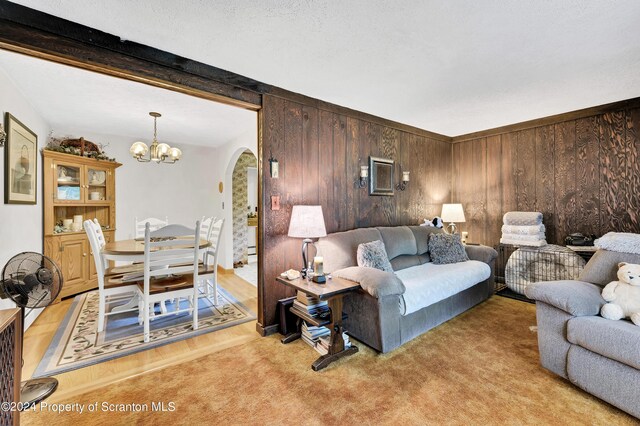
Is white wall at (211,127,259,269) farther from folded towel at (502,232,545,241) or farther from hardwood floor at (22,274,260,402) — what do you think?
folded towel at (502,232,545,241)

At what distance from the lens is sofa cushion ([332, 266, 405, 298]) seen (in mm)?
2180

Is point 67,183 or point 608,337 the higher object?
point 67,183

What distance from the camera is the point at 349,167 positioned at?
3377 millimetres

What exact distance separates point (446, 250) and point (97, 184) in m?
5.09

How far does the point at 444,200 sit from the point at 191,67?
4.07 metres

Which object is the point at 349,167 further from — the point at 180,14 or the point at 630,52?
the point at 630,52

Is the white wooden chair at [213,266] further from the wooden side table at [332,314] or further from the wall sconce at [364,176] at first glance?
the wall sconce at [364,176]

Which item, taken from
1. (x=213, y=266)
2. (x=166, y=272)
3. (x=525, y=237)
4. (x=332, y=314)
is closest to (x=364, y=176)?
(x=332, y=314)

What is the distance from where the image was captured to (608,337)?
163 centimetres

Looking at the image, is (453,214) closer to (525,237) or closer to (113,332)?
(525,237)

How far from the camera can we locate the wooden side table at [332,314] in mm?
2115

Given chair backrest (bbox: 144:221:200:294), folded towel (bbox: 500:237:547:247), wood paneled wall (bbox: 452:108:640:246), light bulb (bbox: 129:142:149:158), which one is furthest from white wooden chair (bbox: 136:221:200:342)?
wood paneled wall (bbox: 452:108:640:246)

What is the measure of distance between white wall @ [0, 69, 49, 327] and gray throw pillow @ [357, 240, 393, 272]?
2994 millimetres

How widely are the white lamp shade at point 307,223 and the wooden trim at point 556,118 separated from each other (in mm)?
3357
